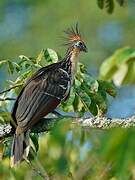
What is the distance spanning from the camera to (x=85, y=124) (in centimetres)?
375

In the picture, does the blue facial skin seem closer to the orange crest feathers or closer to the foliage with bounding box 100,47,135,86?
the orange crest feathers

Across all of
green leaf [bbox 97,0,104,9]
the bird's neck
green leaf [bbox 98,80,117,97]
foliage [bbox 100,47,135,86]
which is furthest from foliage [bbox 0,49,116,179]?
foliage [bbox 100,47,135,86]

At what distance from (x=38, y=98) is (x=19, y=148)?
Result: 51cm

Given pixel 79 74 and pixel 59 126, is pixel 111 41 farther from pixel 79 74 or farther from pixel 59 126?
pixel 59 126

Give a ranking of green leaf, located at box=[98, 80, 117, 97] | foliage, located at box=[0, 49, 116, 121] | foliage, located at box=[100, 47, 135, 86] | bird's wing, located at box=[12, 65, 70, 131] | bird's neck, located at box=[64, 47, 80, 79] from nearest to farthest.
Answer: foliage, located at box=[100, 47, 135, 86]
foliage, located at box=[0, 49, 116, 121]
bird's wing, located at box=[12, 65, 70, 131]
green leaf, located at box=[98, 80, 117, 97]
bird's neck, located at box=[64, 47, 80, 79]

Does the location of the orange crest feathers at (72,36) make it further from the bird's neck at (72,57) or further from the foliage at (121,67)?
the foliage at (121,67)

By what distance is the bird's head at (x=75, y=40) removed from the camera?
5367 millimetres

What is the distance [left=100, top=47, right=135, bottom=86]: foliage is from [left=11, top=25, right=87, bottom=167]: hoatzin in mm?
2081

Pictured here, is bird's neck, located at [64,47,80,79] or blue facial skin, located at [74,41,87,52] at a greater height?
blue facial skin, located at [74,41,87,52]

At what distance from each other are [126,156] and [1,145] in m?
2.40

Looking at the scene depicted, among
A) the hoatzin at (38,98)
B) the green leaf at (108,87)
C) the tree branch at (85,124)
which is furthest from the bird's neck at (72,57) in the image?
the tree branch at (85,124)

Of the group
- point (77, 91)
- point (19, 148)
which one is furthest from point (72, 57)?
point (19, 148)

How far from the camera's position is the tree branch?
11.7ft

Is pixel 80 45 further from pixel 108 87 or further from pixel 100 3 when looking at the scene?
pixel 100 3
